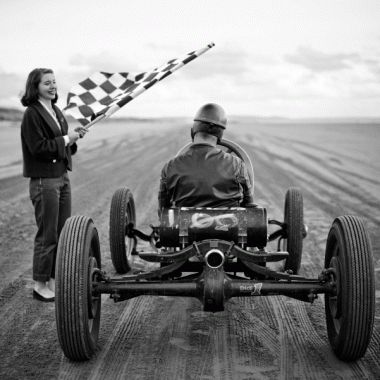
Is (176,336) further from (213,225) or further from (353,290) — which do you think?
(353,290)

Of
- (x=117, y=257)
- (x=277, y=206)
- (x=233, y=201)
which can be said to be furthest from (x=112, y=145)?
(x=233, y=201)

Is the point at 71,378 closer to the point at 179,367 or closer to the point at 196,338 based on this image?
the point at 179,367

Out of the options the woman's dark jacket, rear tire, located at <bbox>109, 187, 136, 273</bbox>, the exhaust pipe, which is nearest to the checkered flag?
the woman's dark jacket

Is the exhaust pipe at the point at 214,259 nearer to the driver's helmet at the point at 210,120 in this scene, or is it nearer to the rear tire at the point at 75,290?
the rear tire at the point at 75,290

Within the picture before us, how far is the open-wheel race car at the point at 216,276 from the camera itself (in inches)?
145

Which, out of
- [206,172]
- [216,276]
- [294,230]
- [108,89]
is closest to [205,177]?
[206,172]

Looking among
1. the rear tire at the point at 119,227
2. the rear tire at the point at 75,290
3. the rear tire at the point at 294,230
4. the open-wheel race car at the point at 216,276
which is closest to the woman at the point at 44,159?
the rear tire at the point at 119,227

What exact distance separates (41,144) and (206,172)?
5.10 ft

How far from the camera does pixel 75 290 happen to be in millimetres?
3656

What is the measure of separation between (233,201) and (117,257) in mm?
1967

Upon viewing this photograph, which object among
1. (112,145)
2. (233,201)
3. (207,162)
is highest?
(207,162)

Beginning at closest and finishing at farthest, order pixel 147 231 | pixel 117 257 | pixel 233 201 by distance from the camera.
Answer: pixel 233 201 < pixel 117 257 < pixel 147 231

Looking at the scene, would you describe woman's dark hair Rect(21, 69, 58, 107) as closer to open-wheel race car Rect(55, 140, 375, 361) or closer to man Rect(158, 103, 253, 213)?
man Rect(158, 103, 253, 213)

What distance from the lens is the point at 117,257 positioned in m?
6.00
